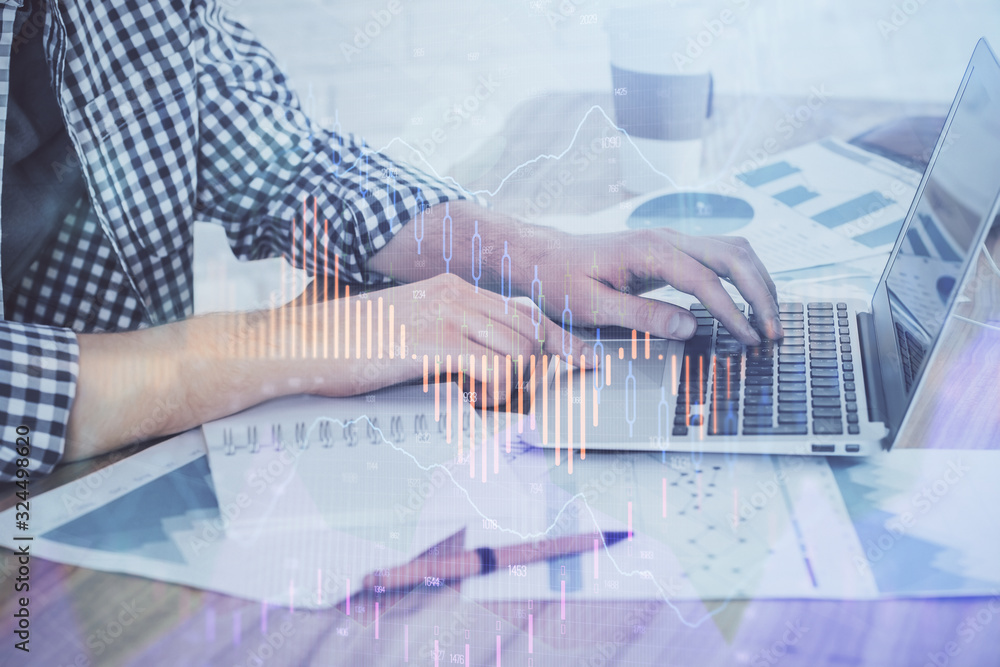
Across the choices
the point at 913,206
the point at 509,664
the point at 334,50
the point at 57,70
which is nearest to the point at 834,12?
the point at 913,206

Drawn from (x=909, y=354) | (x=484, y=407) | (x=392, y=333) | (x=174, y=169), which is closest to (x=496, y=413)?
(x=484, y=407)

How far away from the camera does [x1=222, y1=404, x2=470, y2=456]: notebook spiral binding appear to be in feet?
1.87

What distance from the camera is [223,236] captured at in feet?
2.23

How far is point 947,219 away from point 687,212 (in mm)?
199

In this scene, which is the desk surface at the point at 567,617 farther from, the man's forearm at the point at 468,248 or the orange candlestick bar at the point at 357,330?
the orange candlestick bar at the point at 357,330

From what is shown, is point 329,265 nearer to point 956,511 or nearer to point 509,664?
point 509,664

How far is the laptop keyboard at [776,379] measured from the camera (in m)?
0.50

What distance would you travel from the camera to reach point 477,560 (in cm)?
54

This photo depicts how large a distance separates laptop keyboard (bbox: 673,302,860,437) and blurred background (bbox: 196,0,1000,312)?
0.70 feet

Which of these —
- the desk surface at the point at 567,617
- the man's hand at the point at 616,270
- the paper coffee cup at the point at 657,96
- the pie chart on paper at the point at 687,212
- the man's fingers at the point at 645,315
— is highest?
the paper coffee cup at the point at 657,96

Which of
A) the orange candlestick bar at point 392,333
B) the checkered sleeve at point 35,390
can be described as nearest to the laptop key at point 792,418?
the orange candlestick bar at point 392,333

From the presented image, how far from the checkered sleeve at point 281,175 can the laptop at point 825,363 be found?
246 millimetres

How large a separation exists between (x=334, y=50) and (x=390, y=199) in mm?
169

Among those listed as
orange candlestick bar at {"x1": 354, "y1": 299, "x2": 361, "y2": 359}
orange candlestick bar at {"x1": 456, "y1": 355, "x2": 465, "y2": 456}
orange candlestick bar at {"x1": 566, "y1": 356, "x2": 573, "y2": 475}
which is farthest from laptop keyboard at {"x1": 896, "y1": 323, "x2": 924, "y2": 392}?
orange candlestick bar at {"x1": 354, "y1": 299, "x2": 361, "y2": 359}
